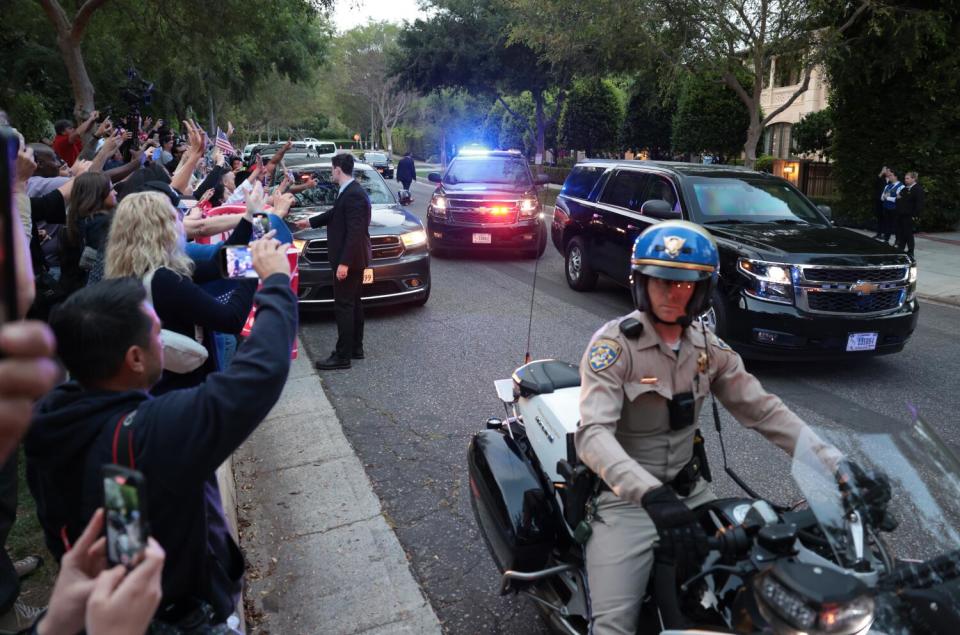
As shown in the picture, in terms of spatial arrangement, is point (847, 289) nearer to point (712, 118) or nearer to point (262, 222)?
point (262, 222)

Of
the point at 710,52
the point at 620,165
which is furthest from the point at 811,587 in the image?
the point at 710,52

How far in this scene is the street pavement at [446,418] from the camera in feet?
12.1

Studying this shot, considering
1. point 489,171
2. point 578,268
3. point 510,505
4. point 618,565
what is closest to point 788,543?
point 618,565

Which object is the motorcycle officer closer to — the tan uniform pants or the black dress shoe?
the tan uniform pants

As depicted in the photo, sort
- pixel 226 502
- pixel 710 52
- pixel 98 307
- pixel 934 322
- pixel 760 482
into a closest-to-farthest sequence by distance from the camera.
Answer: pixel 98 307 → pixel 226 502 → pixel 760 482 → pixel 934 322 → pixel 710 52

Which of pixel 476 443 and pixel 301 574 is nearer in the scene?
pixel 476 443

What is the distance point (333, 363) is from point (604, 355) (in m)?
4.81

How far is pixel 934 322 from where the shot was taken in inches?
374

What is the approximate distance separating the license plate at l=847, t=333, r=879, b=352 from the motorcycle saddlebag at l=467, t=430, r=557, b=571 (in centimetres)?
457

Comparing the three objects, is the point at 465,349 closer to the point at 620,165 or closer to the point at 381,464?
the point at 381,464

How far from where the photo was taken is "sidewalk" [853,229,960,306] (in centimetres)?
1120

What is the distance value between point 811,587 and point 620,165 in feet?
29.2

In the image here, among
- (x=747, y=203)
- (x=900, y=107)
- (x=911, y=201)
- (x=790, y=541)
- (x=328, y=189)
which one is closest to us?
(x=790, y=541)

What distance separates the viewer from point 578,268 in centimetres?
1070
